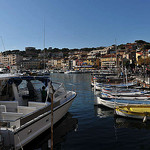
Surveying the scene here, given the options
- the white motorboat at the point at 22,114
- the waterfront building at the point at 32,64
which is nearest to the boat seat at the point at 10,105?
the white motorboat at the point at 22,114

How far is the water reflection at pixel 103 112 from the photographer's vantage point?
15445 mm

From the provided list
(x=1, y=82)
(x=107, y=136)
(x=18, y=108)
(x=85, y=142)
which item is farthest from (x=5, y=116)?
(x=107, y=136)

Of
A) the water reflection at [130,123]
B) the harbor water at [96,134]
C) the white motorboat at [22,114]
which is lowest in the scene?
the harbor water at [96,134]

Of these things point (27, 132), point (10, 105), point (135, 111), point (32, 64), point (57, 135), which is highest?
point (32, 64)

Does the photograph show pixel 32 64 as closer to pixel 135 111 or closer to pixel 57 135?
pixel 135 111

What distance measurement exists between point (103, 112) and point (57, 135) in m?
6.51

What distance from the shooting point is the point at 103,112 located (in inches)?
645

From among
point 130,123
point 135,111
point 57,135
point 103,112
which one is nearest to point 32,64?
point 103,112

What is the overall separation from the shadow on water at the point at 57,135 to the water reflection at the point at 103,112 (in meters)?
2.68

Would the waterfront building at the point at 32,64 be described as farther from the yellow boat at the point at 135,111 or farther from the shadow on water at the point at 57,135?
the yellow boat at the point at 135,111

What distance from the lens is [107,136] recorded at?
10930 millimetres

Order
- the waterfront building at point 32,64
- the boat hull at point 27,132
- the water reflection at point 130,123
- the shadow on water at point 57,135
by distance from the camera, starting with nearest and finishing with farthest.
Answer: the boat hull at point 27,132 < the shadow on water at point 57,135 < the water reflection at point 130,123 < the waterfront building at point 32,64

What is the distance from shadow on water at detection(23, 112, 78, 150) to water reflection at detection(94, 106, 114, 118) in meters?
2.68

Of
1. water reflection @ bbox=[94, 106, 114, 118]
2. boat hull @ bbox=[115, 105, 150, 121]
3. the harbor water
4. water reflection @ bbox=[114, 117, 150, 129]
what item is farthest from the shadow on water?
boat hull @ bbox=[115, 105, 150, 121]
